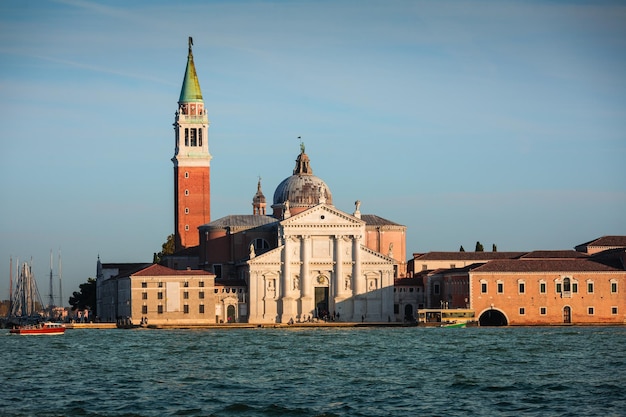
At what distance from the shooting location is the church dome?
97875mm

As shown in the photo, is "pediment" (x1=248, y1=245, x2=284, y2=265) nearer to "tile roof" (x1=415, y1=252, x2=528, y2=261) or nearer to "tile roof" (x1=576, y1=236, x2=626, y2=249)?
"tile roof" (x1=415, y1=252, x2=528, y2=261)

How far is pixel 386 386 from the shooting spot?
39906mm

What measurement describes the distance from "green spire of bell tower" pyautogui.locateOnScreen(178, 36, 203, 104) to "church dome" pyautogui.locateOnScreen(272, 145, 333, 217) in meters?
8.77

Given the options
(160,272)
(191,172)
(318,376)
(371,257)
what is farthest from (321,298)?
(318,376)

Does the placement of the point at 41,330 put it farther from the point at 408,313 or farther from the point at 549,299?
the point at 549,299

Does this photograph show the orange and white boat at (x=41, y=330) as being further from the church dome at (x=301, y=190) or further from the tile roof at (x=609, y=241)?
the tile roof at (x=609, y=241)

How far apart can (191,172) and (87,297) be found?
663 inches

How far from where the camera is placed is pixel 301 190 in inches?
3878

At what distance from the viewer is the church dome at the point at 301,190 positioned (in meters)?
97.9

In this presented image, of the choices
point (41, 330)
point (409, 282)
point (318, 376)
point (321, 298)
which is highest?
point (409, 282)

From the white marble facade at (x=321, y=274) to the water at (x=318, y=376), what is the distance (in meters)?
19.3

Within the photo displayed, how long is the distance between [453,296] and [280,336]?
56.6 ft

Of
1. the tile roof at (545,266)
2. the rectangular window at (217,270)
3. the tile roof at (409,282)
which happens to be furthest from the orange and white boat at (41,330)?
the tile roof at (545,266)

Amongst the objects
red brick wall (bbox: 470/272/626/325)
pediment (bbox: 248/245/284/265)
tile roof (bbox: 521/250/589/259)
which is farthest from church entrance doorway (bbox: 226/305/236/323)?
tile roof (bbox: 521/250/589/259)
